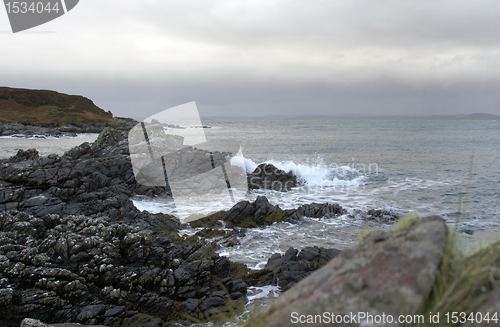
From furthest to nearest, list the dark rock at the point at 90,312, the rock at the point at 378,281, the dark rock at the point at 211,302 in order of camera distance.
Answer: the dark rock at the point at 211,302, the dark rock at the point at 90,312, the rock at the point at 378,281

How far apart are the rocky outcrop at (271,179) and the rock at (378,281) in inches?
783

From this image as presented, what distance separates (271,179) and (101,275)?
1688 cm

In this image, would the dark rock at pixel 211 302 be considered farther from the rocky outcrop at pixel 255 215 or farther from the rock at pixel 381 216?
the rock at pixel 381 216

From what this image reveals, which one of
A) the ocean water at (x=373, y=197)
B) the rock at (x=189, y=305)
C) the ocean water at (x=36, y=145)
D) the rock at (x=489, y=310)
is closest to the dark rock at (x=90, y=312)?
the rock at (x=189, y=305)

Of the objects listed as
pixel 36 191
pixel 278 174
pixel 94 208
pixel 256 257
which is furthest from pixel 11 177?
pixel 278 174

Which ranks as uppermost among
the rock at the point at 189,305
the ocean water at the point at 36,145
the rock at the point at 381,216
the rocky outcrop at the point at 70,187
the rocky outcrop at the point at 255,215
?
the ocean water at the point at 36,145

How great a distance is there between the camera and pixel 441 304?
1.94 meters

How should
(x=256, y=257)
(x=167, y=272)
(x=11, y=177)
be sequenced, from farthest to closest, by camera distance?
(x=11, y=177) → (x=256, y=257) → (x=167, y=272)

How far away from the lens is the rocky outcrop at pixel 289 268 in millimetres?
8906

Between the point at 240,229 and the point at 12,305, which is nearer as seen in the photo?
the point at 12,305

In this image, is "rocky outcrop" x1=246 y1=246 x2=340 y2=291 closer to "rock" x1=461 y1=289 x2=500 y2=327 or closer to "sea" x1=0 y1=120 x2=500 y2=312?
"sea" x1=0 y1=120 x2=500 y2=312

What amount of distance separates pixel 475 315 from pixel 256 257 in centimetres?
950

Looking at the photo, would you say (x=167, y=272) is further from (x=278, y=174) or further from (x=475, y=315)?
(x=278, y=174)

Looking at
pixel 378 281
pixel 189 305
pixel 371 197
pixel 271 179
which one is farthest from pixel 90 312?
pixel 271 179
